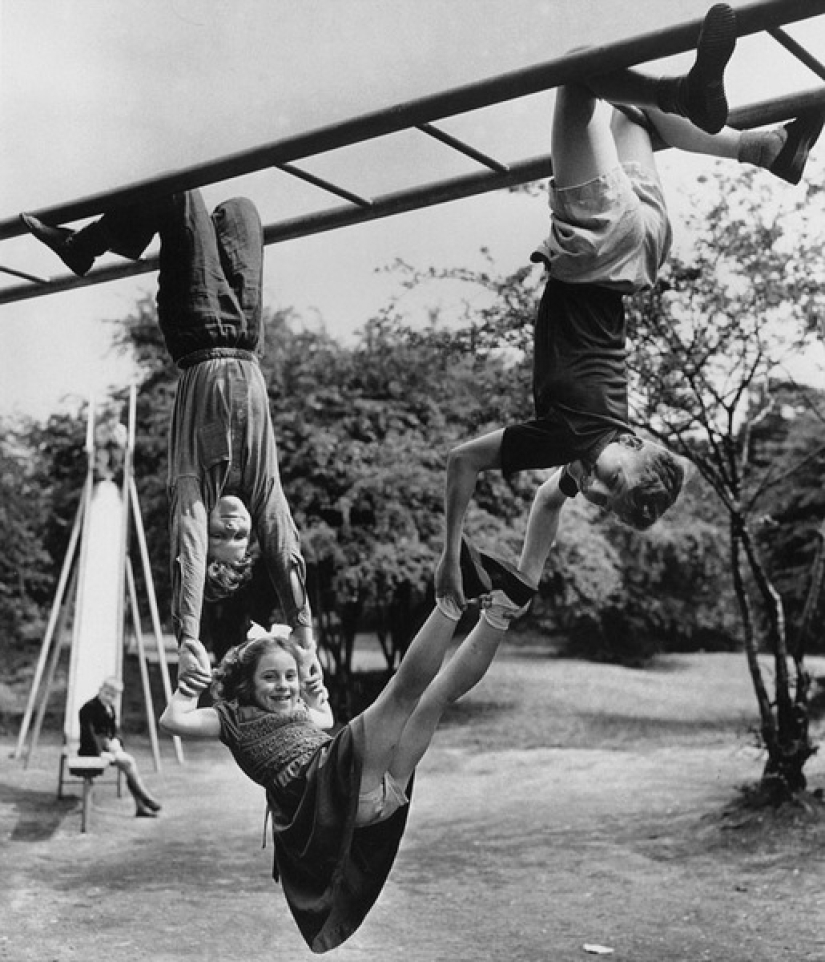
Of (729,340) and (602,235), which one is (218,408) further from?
(729,340)

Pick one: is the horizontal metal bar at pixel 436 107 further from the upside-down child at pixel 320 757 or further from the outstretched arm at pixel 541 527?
the upside-down child at pixel 320 757

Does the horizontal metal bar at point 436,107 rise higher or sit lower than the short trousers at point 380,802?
higher

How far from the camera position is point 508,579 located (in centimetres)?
418

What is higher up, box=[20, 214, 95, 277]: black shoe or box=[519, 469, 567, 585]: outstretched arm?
box=[20, 214, 95, 277]: black shoe

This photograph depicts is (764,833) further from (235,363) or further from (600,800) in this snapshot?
(235,363)

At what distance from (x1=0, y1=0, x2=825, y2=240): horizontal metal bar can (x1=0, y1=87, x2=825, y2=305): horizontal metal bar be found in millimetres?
746

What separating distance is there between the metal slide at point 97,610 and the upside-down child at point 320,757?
10.0m

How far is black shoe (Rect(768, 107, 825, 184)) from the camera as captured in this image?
4.14m

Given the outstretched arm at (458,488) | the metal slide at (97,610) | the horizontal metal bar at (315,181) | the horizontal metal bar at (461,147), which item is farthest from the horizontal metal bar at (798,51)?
the metal slide at (97,610)

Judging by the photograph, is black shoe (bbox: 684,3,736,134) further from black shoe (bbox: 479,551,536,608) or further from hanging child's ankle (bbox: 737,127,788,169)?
black shoe (bbox: 479,551,536,608)

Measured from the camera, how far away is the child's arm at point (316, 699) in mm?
4832

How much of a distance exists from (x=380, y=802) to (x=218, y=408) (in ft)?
4.73

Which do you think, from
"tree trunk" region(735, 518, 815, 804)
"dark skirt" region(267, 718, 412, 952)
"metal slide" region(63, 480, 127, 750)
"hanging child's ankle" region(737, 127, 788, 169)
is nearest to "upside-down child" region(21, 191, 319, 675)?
"dark skirt" region(267, 718, 412, 952)

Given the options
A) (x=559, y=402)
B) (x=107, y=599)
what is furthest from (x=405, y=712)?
(x=107, y=599)
